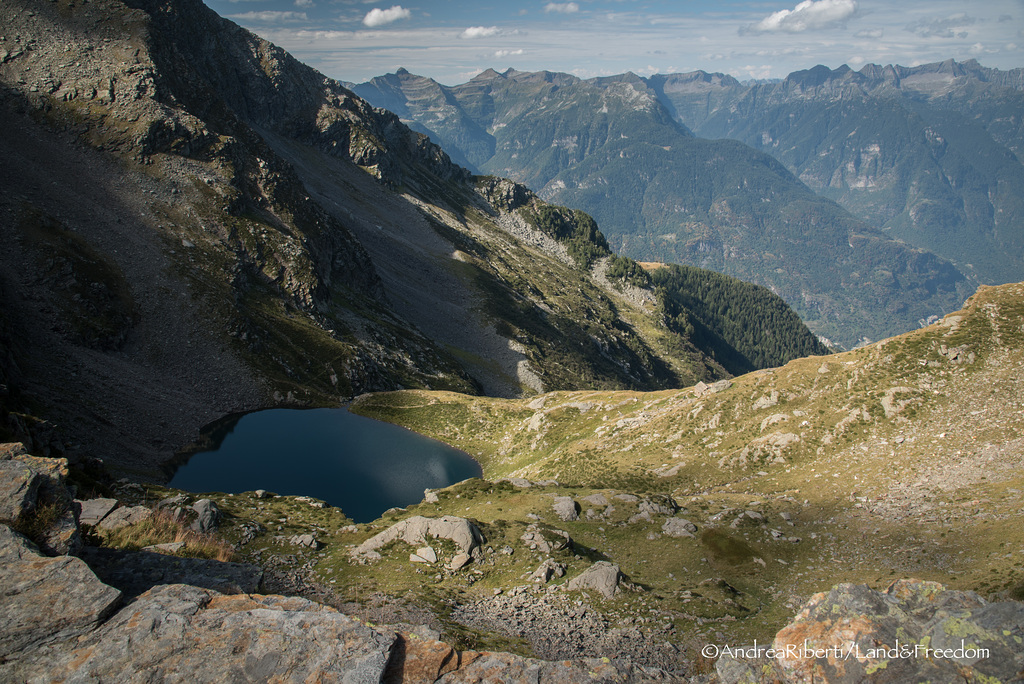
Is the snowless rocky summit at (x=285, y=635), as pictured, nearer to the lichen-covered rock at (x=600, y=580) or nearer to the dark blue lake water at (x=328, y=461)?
the lichen-covered rock at (x=600, y=580)

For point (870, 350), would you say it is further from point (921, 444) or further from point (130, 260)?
point (130, 260)

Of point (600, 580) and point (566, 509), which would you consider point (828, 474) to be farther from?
point (600, 580)

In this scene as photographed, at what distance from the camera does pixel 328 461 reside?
204ft

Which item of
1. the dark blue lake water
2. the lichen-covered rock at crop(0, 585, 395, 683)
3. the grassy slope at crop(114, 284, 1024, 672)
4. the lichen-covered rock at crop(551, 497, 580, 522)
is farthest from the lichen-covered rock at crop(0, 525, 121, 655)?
the dark blue lake water

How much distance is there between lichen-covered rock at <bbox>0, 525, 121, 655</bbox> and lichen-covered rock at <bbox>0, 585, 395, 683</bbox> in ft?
1.18

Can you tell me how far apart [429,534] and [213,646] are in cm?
1778

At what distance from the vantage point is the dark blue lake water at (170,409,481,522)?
5378 centimetres

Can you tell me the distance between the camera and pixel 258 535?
29.0 meters

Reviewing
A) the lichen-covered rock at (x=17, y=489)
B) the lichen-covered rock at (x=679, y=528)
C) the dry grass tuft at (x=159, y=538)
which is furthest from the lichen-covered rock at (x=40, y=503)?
the lichen-covered rock at (x=679, y=528)

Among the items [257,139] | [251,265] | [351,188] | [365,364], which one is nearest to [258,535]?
[365,364]

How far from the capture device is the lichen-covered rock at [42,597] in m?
11.7

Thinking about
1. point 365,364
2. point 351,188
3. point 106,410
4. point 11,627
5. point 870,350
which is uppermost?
point 351,188

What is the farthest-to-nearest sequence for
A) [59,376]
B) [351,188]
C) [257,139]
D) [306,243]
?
[351,188] < [257,139] < [306,243] < [59,376]

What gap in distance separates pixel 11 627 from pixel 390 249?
148449mm
